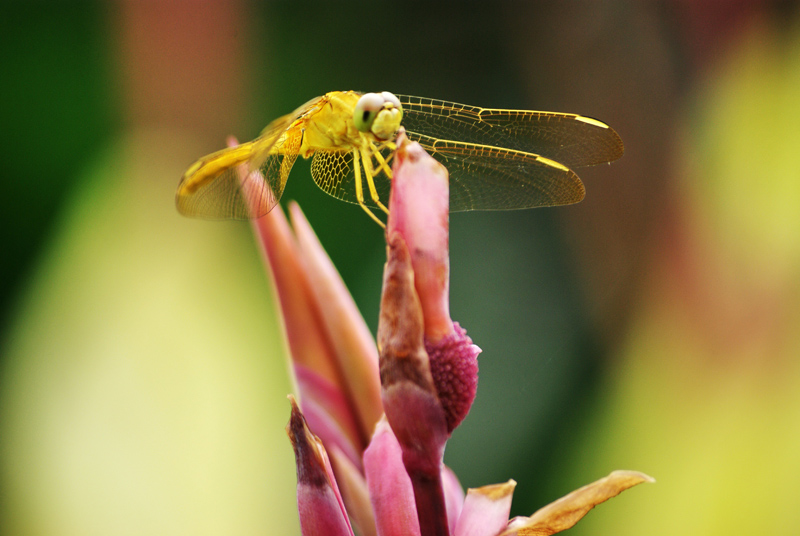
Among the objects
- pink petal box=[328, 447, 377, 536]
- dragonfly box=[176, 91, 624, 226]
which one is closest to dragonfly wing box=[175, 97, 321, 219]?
dragonfly box=[176, 91, 624, 226]

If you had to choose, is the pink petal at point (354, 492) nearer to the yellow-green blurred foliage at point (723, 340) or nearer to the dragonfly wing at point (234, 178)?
the dragonfly wing at point (234, 178)

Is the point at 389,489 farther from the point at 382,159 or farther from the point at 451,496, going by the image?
the point at 382,159

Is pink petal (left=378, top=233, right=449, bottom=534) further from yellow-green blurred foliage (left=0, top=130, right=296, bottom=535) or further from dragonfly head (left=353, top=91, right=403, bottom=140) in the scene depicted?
yellow-green blurred foliage (left=0, top=130, right=296, bottom=535)

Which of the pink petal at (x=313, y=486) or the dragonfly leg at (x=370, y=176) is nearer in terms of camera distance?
the pink petal at (x=313, y=486)

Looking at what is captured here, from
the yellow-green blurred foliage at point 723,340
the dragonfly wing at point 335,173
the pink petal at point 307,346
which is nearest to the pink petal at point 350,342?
the pink petal at point 307,346

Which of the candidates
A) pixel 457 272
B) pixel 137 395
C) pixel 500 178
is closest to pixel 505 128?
pixel 500 178

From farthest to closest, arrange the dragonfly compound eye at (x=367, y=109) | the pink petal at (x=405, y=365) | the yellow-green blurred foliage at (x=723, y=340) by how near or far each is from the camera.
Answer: the yellow-green blurred foliage at (x=723, y=340) < the dragonfly compound eye at (x=367, y=109) < the pink petal at (x=405, y=365)
